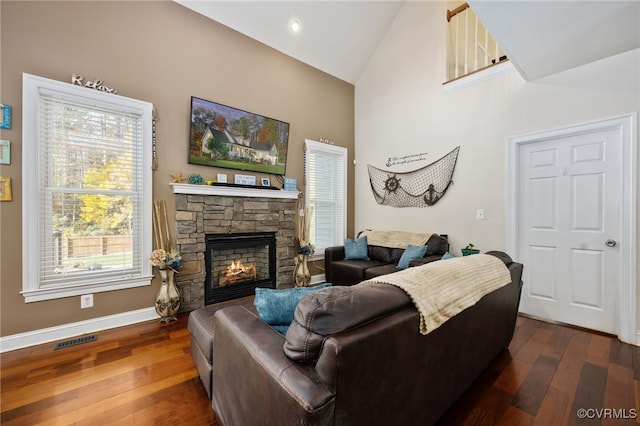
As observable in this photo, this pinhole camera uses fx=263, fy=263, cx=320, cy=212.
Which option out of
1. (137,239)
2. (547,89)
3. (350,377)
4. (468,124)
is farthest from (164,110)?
(547,89)

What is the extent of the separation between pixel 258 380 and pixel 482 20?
2855 mm

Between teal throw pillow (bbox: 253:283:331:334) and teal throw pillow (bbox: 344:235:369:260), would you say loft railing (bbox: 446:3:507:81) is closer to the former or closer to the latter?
teal throw pillow (bbox: 344:235:369:260)

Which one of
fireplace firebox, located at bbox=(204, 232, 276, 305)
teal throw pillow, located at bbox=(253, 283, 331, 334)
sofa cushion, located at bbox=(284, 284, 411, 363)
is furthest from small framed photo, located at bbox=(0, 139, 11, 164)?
sofa cushion, located at bbox=(284, 284, 411, 363)

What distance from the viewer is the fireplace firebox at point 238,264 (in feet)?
11.1

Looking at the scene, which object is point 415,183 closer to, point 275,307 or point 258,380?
point 275,307

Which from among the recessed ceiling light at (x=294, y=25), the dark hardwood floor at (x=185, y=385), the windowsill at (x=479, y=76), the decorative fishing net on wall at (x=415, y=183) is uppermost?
the recessed ceiling light at (x=294, y=25)

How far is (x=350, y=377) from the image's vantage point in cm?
87

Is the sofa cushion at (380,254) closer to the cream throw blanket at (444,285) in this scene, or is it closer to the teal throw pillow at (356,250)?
the teal throw pillow at (356,250)
